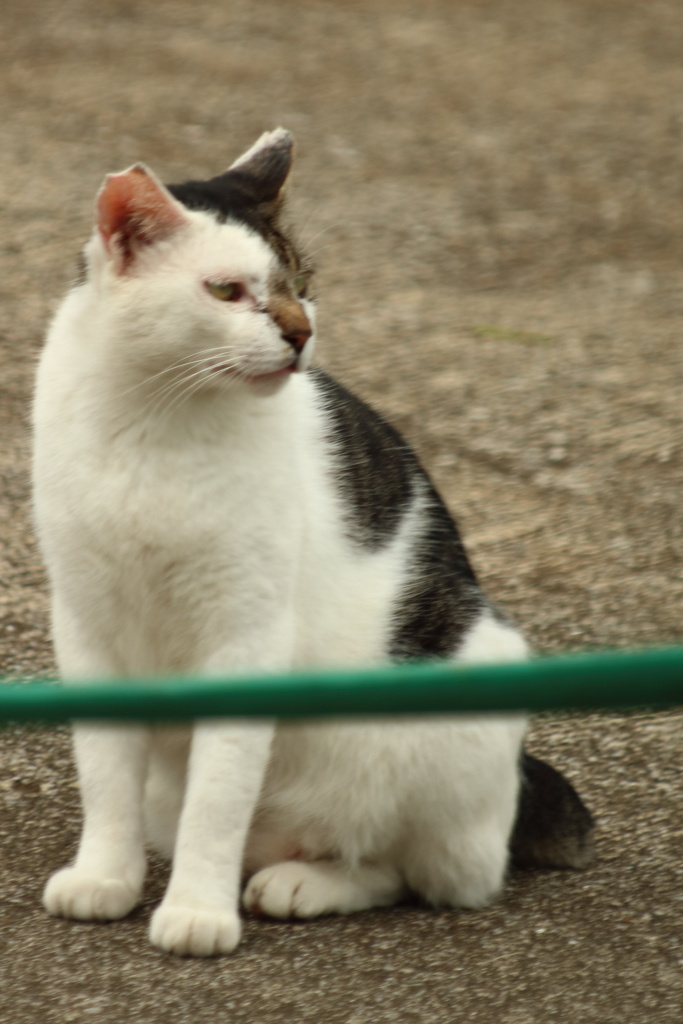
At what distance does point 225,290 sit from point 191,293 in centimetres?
7

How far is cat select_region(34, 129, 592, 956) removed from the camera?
253 centimetres

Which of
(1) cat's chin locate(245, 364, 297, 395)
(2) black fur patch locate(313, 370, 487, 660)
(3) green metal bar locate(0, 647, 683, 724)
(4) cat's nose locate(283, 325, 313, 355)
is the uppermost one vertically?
(3) green metal bar locate(0, 647, 683, 724)

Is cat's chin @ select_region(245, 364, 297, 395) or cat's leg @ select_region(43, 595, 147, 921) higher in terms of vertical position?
cat's chin @ select_region(245, 364, 297, 395)

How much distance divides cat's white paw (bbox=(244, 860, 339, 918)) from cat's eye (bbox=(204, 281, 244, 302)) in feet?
4.08

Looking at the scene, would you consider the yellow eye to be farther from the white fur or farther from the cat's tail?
the cat's tail

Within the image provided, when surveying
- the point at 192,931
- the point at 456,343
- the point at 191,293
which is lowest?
the point at 456,343

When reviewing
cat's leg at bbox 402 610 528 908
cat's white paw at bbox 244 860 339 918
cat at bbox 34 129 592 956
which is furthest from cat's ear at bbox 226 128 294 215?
cat's white paw at bbox 244 860 339 918

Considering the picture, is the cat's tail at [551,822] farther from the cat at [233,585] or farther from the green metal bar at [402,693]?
the green metal bar at [402,693]

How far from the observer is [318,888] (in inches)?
113

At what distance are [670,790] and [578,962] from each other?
82cm

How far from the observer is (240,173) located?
9.25 feet

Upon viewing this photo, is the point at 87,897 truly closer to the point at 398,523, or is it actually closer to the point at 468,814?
the point at 468,814

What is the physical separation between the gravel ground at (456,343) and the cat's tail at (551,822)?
0.21ft

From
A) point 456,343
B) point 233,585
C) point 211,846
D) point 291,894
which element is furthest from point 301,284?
point 456,343
